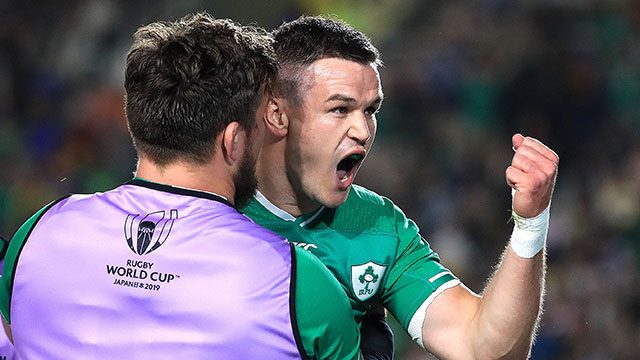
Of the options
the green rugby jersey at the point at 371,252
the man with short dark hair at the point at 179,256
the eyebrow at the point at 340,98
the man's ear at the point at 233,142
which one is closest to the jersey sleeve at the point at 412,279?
the green rugby jersey at the point at 371,252

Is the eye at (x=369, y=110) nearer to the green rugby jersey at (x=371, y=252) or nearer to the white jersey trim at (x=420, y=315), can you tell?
the green rugby jersey at (x=371, y=252)

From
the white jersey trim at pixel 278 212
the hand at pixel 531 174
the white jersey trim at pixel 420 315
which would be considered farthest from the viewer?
the white jersey trim at pixel 278 212

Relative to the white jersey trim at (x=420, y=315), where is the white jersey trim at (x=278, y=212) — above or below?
above

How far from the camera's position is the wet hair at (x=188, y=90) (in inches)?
88.4

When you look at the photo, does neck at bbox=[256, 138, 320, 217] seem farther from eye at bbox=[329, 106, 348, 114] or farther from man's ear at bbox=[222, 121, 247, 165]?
man's ear at bbox=[222, 121, 247, 165]

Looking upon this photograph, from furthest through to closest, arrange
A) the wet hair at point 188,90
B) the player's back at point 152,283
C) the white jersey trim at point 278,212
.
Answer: the white jersey trim at point 278,212
the wet hair at point 188,90
the player's back at point 152,283

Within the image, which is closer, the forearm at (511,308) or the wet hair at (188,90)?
the wet hair at (188,90)

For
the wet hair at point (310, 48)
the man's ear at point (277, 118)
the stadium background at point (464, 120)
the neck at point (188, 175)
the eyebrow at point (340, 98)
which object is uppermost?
the wet hair at point (310, 48)

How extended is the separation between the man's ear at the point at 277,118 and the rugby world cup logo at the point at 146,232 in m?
0.83

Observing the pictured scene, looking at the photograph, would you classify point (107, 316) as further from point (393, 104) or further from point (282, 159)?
point (393, 104)

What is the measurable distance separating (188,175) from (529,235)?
0.94 metres

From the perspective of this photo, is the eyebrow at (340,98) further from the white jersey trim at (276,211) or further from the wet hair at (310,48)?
the white jersey trim at (276,211)

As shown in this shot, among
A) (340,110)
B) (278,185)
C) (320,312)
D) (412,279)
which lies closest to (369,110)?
(340,110)

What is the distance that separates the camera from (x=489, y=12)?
Result: 8.86 metres
